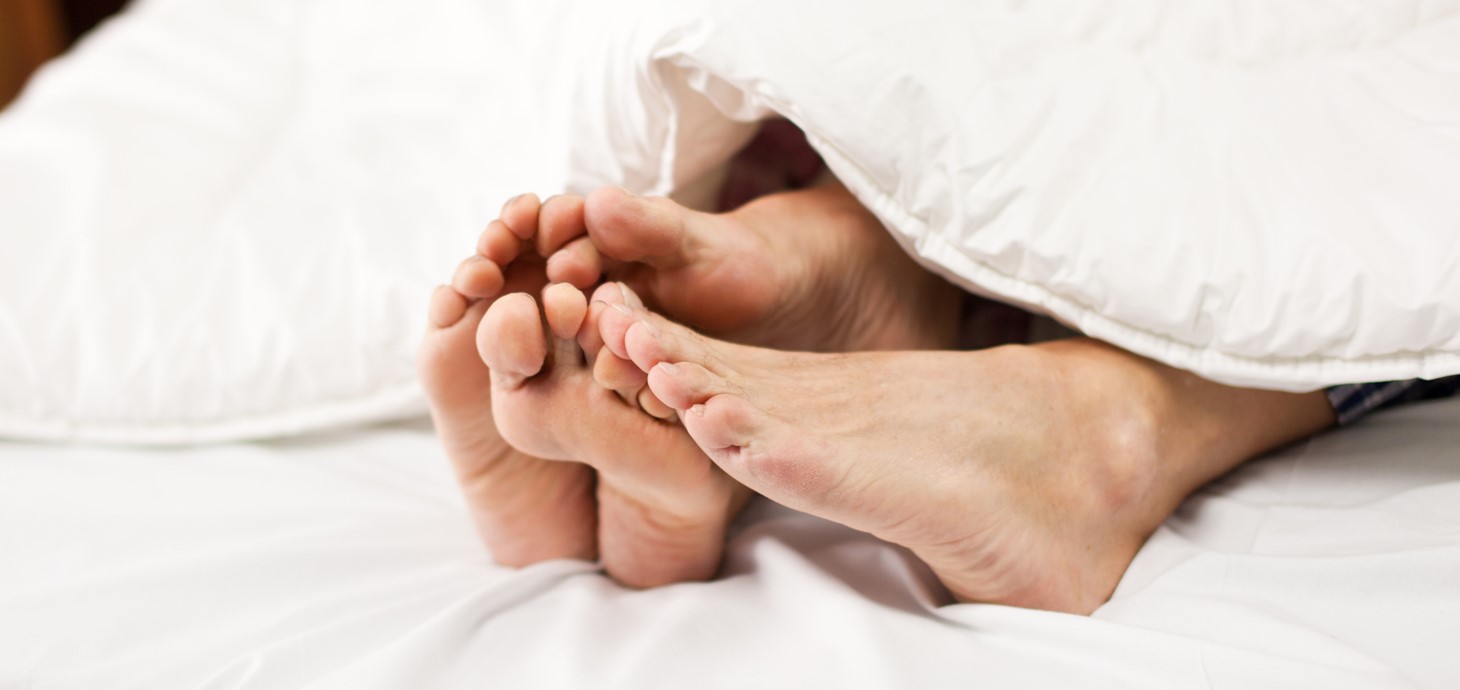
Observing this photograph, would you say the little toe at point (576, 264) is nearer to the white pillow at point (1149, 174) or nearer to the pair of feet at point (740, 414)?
the pair of feet at point (740, 414)

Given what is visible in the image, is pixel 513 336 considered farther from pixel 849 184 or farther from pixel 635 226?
pixel 849 184

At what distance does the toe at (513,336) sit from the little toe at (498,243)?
0.17ft

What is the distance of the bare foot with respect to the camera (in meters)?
0.58

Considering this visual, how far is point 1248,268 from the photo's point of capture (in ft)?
1.94

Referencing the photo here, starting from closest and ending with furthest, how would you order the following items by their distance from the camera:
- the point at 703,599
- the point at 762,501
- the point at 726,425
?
→ the point at 726,425
the point at 703,599
the point at 762,501

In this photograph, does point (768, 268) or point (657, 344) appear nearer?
point (657, 344)

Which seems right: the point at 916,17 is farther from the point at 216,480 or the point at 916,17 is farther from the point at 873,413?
the point at 216,480

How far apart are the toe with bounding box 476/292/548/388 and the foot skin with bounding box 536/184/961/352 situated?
0.14 feet

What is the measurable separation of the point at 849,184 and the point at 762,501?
0.25 m

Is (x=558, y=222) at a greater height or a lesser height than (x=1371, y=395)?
greater

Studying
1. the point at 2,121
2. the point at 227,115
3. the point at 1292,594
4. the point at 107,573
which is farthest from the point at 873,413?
the point at 2,121

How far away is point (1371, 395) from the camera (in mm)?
708

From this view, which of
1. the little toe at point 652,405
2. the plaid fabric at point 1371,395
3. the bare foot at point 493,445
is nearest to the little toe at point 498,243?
the bare foot at point 493,445

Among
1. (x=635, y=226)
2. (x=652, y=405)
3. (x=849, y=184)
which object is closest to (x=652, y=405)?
(x=652, y=405)
